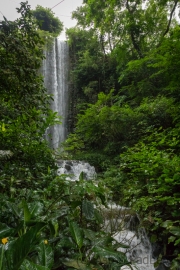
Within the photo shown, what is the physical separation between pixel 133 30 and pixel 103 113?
15.4ft

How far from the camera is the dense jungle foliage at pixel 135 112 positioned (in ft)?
11.6

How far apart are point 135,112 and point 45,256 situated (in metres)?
7.11

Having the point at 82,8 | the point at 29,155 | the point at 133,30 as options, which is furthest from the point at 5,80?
the point at 82,8

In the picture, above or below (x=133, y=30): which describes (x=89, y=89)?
below

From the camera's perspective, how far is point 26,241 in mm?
708

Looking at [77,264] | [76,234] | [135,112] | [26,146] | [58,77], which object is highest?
[58,77]

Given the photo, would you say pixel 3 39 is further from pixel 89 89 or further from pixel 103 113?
pixel 89 89

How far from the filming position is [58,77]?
51.0ft

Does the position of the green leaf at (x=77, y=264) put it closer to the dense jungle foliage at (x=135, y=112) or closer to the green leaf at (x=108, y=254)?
the green leaf at (x=108, y=254)

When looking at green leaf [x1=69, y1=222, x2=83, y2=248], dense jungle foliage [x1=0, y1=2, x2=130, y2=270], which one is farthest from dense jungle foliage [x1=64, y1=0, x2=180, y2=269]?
green leaf [x1=69, y1=222, x2=83, y2=248]

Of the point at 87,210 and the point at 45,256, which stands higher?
the point at 87,210

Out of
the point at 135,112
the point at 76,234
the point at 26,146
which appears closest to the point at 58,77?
the point at 135,112

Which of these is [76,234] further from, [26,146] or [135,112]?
[135,112]

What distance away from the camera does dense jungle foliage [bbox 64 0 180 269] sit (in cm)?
354
